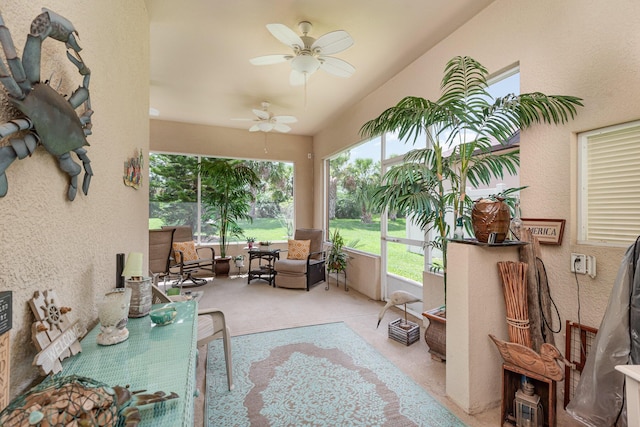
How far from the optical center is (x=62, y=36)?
88cm

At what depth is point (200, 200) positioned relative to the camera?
19.5ft

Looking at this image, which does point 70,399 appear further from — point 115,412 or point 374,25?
point 374,25

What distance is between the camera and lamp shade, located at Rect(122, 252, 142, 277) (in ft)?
4.50

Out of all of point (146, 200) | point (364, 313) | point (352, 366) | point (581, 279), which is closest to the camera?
point (581, 279)

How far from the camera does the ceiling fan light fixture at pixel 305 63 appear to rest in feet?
8.46

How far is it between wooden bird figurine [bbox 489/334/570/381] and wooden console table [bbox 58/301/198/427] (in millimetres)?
1758

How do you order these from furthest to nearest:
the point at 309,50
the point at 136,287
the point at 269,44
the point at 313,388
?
1. the point at 269,44
2. the point at 309,50
3. the point at 313,388
4. the point at 136,287

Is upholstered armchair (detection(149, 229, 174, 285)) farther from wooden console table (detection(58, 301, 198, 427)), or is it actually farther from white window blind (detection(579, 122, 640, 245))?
white window blind (detection(579, 122, 640, 245))

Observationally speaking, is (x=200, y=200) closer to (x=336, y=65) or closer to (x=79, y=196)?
(x=336, y=65)

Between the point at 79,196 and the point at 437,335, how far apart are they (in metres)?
2.59

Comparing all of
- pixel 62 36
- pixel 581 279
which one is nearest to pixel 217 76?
pixel 62 36

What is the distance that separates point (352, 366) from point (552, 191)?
2038 mm

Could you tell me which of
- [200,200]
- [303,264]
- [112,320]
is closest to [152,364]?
[112,320]

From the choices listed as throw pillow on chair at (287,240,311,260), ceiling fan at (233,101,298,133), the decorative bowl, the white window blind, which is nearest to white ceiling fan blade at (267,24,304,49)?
ceiling fan at (233,101,298,133)
